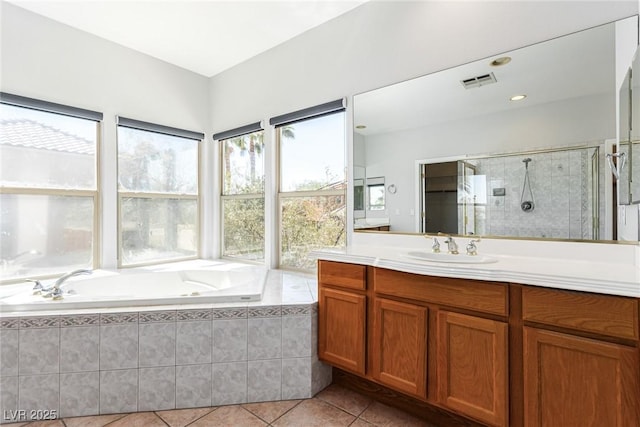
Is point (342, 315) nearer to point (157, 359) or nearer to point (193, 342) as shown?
point (193, 342)

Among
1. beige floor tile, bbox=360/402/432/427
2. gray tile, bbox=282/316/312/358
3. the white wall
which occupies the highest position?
the white wall

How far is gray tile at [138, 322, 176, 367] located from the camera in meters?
1.74

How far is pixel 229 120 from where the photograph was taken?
331cm

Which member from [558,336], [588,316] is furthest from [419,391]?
[588,316]

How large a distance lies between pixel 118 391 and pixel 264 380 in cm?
81

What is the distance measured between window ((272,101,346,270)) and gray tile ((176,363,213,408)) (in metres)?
1.26

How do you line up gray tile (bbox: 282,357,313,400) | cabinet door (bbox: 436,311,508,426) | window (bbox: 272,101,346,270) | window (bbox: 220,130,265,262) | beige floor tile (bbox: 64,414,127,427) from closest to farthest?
cabinet door (bbox: 436,311,508,426) < beige floor tile (bbox: 64,414,127,427) < gray tile (bbox: 282,357,313,400) < window (bbox: 272,101,346,270) < window (bbox: 220,130,265,262)

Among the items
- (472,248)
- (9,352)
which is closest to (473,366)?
(472,248)

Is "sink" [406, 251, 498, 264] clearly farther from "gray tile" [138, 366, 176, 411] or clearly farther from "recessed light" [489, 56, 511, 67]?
"gray tile" [138, 366, 176, 411]

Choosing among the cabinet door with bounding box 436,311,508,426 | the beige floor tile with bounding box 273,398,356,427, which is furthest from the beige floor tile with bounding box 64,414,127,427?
the cabinet door with bounding box 436,311,508,426

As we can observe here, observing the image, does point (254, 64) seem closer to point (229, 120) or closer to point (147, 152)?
point (229, 120)

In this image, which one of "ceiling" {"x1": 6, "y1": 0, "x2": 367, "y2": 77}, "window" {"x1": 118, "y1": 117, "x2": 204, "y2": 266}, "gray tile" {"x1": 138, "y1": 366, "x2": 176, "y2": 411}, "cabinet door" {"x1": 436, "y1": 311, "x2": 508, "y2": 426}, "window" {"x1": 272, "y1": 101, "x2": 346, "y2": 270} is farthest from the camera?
"window" {"x1": 118, "y1": 117, "x2": 204, "y2": 266}

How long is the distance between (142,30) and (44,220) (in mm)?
1768

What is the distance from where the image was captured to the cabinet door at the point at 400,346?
5.03ft
